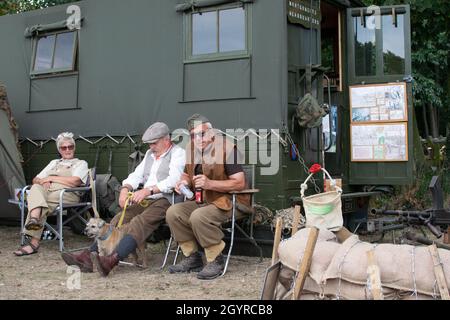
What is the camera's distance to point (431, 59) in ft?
37.3

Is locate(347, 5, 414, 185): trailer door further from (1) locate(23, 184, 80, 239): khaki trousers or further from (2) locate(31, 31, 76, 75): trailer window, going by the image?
(2) locate(31, 31, 76, 75): trailer window

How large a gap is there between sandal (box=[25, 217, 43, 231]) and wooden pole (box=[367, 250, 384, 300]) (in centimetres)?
343

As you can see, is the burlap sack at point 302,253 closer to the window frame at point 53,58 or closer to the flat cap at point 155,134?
the flat cap at point 155,134

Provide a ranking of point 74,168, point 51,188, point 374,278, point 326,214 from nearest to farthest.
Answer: point 374,278 < point 326,214 < point 51,188 < point 74,168

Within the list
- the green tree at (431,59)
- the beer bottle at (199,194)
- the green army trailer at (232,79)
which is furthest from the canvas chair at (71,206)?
the green tree at (431,59)

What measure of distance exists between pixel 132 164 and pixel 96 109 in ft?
2.75

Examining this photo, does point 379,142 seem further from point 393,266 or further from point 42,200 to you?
point 42,200

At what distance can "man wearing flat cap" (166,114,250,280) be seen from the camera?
14.3ft

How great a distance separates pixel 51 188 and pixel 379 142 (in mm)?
3351

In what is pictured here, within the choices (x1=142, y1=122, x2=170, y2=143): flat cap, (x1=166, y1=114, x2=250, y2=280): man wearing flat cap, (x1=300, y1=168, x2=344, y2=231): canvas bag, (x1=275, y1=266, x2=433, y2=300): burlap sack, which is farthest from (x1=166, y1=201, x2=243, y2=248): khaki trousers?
(x1=275, y1=266, x2=433, y2=300): burlap sack

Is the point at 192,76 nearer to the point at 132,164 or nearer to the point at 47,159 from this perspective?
the point at 132,164

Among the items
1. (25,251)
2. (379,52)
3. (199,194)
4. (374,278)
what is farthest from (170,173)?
(379,52)

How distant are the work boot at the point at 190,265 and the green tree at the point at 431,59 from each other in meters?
4.01

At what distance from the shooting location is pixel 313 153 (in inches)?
222
